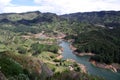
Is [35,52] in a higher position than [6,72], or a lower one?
→ lower

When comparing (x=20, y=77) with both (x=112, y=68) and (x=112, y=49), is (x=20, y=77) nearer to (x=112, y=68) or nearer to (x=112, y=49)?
(x=112, y=68)

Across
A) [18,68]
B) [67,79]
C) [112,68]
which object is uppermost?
[18,68]

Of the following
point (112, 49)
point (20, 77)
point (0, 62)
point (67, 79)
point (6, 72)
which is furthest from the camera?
point (112, 49)

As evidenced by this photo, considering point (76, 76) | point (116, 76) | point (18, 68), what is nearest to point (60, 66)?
point (116, 76)

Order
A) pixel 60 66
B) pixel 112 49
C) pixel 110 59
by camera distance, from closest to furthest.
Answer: pixel 60 66 → pixel 110 59 → pixel 112 49

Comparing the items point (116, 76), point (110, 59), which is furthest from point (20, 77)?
point (110, 59)

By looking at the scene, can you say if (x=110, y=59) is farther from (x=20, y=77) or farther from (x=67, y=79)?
(x=20, y=77)

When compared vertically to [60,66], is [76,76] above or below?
above

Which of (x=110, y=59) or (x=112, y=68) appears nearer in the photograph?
(x=112, y=68)

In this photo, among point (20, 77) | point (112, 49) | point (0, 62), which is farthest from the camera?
point (112, 49)
